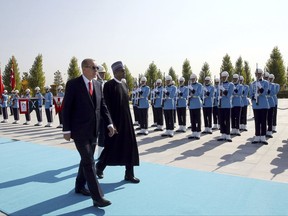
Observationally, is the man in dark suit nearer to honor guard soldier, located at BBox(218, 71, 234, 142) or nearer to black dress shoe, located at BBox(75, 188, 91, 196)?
black dress shoe, located at BBox(75, 188, 91, 196)

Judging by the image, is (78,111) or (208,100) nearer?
(78,111)

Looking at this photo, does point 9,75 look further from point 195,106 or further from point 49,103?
point 195,106

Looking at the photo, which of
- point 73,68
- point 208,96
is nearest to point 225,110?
point 208,96

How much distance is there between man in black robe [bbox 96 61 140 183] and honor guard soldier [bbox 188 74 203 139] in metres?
5.29

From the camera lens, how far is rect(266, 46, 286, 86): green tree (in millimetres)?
52703

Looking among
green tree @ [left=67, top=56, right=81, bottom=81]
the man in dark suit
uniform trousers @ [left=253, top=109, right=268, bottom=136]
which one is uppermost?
green tree @ [left=67, top=56, right=81, bottom=81]

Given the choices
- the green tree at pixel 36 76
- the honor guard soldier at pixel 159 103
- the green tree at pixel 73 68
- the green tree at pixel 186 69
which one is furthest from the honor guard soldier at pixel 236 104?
the green tree at pixel 186 69

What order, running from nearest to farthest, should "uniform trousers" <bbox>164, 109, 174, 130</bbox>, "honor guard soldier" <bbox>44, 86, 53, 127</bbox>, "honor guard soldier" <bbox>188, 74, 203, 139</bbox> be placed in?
"honor guard soldier" <bbox>188, 74, 203, 139</bbox> → "uniform trousers" <bbox>164, 109, 174, 130</bbox> → "honor guard soldier" <bbox>44, 86, 53, 127</bbox>

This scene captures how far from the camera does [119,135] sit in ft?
16.9

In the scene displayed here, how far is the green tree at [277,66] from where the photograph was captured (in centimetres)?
5270

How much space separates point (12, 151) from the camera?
331 inches

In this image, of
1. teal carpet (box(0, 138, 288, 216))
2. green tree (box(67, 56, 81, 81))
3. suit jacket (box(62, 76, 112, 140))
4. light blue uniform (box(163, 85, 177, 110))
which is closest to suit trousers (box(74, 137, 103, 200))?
suit jacket (box(62, 76, 112, 140))

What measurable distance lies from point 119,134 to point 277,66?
2131 inches

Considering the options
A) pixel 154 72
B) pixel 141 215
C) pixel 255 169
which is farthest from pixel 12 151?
pixel 154 72
